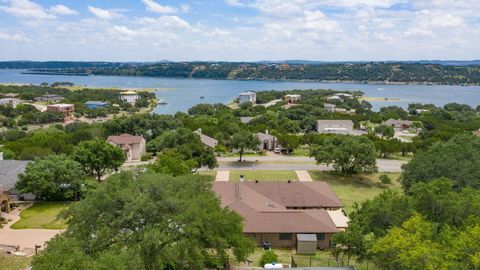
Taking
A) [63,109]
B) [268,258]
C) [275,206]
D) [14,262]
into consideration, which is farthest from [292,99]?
[14,262]

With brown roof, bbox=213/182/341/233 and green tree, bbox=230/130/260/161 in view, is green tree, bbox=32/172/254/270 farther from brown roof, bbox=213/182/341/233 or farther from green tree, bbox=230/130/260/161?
green tree, bbox=230/130/260/161

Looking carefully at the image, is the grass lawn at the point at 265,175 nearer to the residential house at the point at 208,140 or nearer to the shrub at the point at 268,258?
the residential house at the point at 208,140

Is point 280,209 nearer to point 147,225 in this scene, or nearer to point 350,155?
point 147,225

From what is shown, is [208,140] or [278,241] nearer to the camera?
[278,241]

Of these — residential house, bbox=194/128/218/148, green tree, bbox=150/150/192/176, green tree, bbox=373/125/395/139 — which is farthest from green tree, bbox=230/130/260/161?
green tree, bbox=373/125/395/139

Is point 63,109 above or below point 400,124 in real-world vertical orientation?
above

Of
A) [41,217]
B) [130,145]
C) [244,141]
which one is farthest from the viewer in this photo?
[130,145]

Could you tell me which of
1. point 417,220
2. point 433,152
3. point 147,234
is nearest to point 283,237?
point 417,220

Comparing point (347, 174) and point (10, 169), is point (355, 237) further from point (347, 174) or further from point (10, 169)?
point (10, 169)
